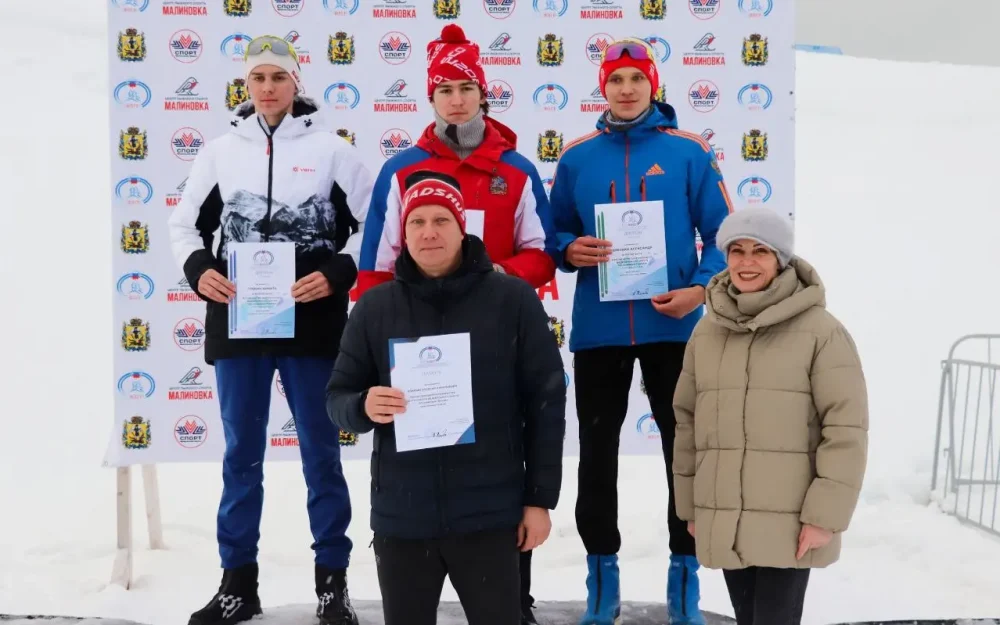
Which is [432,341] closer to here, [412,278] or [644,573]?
[412,278]

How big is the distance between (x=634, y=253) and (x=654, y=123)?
462 millimetres

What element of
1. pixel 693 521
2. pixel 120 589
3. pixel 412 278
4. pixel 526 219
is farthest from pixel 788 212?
pixel 120 589

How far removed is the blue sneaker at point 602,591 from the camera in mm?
3063

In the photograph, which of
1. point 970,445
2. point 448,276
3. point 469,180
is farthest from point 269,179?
point 970,445

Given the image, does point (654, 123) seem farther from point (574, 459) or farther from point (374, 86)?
point (574, 459)

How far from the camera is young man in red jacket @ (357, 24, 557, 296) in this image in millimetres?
2840

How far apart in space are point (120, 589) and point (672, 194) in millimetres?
3406

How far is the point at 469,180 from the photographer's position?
2.86 metres

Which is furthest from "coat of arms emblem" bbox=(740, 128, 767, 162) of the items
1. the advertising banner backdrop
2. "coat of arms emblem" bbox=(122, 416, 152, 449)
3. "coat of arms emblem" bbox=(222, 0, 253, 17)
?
"coat of arms emblem" bbox=(122, 416, 152, 449)

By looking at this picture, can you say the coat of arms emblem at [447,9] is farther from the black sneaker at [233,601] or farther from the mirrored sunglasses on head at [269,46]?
the black sneaker at [233,601]

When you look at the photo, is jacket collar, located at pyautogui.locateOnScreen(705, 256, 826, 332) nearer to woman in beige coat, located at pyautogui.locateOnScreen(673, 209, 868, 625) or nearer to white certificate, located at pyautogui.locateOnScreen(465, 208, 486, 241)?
woman in beige coat, located at pyautogui.locateOnScreen(673, 209, 868, 625)

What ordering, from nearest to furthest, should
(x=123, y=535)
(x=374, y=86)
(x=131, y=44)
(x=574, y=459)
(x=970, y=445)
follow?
(x=131, y=44) < (x=374, y=86) < (x=123, y=535) < (x=970, y=445) < (x=574, y=459)

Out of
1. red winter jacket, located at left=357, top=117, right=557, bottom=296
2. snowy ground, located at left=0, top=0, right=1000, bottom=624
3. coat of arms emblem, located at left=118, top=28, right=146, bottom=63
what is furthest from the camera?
snowy ground, located at left=0, top=0, right=1000, bottom=624

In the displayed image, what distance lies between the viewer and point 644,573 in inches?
193
